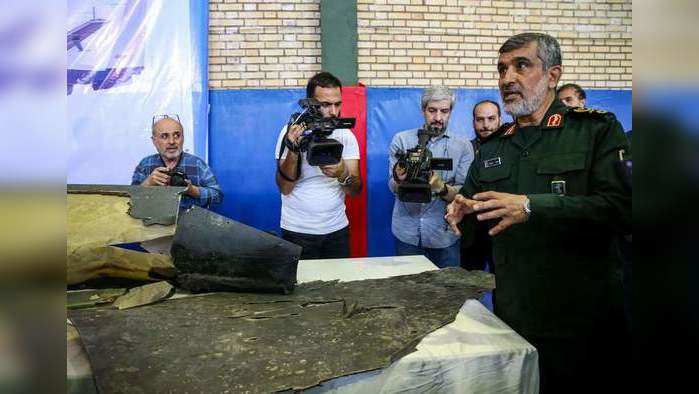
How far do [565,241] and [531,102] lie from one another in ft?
2.03

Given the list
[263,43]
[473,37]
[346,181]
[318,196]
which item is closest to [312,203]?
[318,196]

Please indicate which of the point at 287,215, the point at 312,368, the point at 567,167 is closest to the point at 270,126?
the point at 287,215

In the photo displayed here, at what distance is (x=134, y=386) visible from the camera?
3.35ft

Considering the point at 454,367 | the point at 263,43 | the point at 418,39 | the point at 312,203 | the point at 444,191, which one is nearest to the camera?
the point at 454,367

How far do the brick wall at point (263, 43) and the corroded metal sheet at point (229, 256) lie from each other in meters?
3.17

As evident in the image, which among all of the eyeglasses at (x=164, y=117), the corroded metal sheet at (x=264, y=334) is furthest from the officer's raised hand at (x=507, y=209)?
the eyeglasses at (x=164, y=117)

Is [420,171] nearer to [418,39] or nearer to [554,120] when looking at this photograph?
[554,120]

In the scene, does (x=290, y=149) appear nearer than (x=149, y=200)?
No

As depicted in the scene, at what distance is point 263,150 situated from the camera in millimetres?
4309

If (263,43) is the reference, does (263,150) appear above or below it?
below

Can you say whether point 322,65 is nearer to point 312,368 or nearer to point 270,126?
point 270,126

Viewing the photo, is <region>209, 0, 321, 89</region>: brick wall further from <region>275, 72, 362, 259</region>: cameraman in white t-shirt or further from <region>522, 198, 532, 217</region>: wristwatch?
<region>522, 198, 532, 217</region>: wristwatch

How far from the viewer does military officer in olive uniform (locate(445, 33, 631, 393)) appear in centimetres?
168

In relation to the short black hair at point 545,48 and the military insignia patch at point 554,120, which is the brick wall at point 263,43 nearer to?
the short black hair at point 545,48
